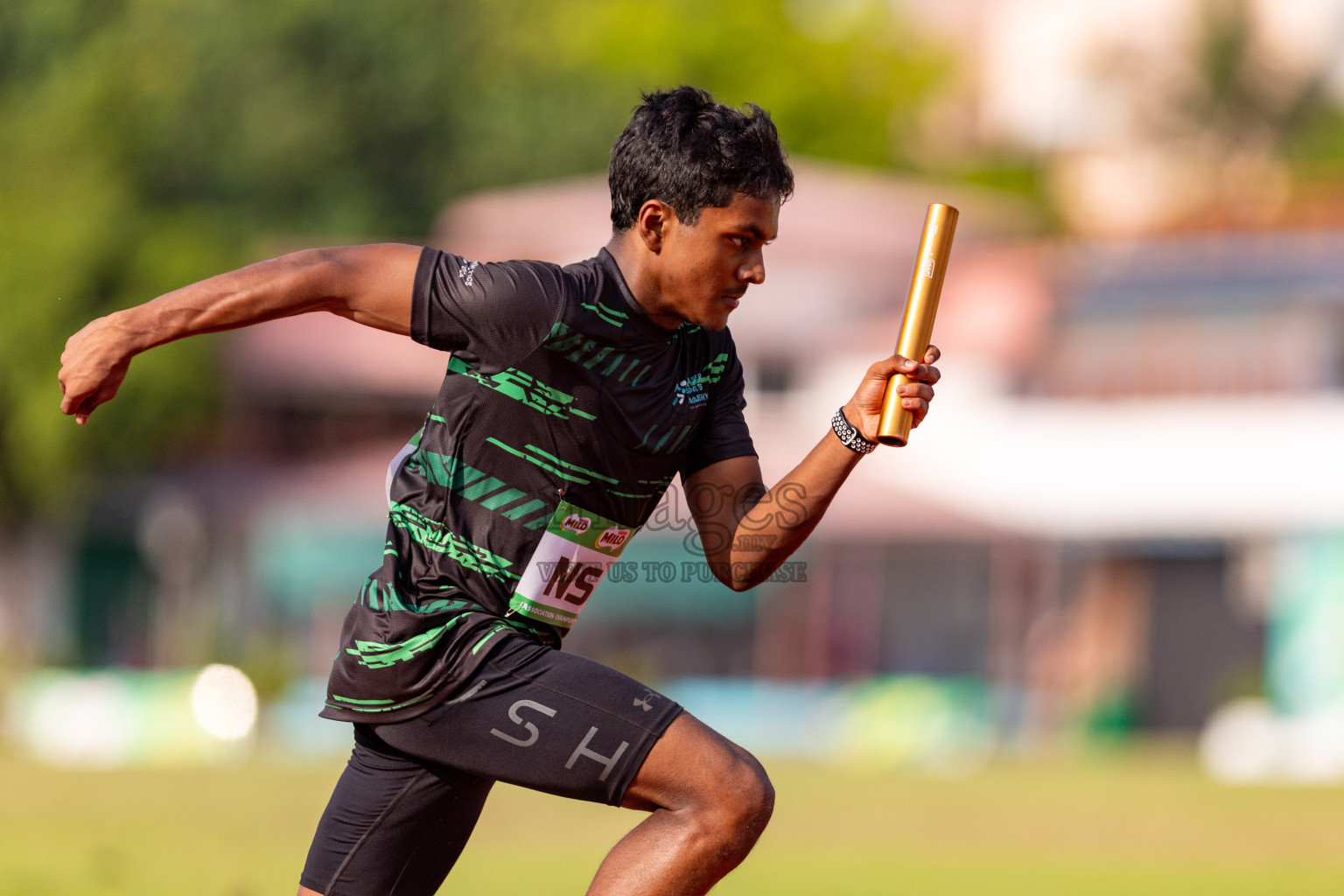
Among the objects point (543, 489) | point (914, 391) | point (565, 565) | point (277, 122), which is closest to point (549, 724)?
point (565, 565)

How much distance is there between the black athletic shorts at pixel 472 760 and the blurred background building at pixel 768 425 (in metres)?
14.9

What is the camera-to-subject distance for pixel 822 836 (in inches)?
468

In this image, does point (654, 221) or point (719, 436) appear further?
point (719, 436)

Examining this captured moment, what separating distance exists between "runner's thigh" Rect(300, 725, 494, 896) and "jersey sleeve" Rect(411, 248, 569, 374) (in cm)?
94

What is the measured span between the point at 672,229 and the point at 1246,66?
150ft

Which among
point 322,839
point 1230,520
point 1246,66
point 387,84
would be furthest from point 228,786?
point 1246,66

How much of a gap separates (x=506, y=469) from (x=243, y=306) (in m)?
0.70

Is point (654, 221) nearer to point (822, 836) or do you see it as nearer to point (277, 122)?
point (822, 836)

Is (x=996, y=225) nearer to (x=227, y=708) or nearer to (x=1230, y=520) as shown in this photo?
(x=1230, y=520)

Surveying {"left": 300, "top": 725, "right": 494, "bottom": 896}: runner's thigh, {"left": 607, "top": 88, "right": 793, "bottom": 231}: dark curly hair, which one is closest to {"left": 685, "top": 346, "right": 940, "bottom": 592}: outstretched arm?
{"left": 607, "top": 88, "right": 793, "bottom": 231}: dark curly hair

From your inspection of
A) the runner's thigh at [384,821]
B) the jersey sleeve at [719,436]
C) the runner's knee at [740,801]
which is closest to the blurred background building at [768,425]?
the jersey sleeve at [719,436]

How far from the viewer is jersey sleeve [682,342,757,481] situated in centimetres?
446

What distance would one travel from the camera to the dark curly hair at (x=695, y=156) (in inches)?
159

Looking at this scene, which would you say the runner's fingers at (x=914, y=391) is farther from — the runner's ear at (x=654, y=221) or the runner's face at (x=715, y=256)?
the runner's ear at (x=654, y=221)
